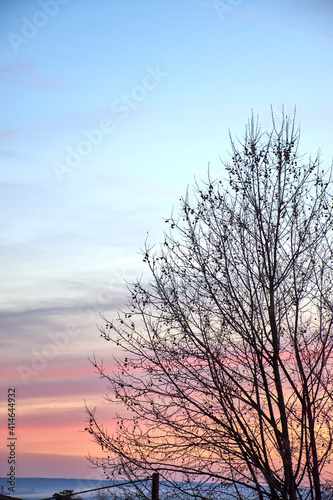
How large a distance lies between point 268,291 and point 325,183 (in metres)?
2.08

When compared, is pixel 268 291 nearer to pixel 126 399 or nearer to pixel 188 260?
pixel 188 260

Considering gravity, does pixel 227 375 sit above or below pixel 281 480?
above

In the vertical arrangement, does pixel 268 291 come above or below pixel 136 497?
above

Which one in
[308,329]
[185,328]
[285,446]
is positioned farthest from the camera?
[308,329]

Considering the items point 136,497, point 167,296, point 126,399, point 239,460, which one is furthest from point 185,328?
point 136,497

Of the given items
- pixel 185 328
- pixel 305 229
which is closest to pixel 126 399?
pixel 185 328

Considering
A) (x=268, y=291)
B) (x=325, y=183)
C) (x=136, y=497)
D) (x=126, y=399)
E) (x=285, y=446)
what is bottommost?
(x=136, y=497)

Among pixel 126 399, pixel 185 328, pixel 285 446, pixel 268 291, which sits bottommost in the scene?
pixel 285 446

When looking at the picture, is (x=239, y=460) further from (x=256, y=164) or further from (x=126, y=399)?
(x=256, y=164)

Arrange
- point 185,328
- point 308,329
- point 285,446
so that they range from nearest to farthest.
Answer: point 285,446, point 185,328, point 308,329

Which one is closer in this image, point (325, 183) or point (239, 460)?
point (239, 460)

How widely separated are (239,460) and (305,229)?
3.79 m

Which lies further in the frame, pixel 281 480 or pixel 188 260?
pixel 188 260

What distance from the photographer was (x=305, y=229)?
945cm
